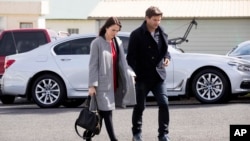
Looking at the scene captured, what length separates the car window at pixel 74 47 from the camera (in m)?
13.8

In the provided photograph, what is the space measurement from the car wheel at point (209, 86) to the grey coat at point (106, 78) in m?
5.15

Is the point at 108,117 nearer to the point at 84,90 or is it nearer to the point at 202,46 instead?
the point at 84,90

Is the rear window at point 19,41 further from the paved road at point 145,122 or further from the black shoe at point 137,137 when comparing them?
the black shoe at point 137,137

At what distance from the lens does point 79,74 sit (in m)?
13.6

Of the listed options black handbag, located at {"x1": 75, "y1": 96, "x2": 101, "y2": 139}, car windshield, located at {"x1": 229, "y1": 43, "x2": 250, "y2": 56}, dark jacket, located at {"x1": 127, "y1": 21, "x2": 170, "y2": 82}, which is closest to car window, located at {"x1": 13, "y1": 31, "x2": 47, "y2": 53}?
car windshield, located at {"x1": 229, "y1": 43, "x2": 250, "y2": 56}

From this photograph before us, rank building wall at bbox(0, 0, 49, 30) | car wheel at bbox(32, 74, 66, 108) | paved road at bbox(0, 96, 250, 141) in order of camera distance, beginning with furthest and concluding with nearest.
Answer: building wall at bbox(0, 0, 49, 30)
car wheel at bbox(32, 74, 66, 108)
paved road at bbox(0, 96, 250, 141)

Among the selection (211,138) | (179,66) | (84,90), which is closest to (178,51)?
(179,66)

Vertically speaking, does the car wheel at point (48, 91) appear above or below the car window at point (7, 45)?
below

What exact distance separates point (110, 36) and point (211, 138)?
2.22 meters

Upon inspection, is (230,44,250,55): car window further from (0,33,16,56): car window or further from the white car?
(0,33,16,56): car window

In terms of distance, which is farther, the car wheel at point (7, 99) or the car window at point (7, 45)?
the car window at point (7, 45)

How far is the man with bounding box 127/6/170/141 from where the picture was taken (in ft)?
29.2

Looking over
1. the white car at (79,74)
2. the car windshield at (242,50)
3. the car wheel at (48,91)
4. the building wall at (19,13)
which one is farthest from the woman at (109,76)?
the building wall at (19,13)

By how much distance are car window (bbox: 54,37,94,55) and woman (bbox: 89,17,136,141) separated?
5380mm
